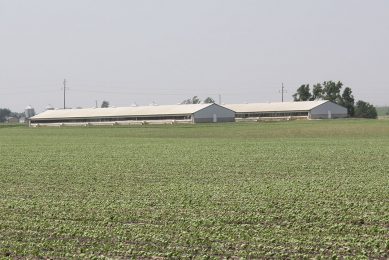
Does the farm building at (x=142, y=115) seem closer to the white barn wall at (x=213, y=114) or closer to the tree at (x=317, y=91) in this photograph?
the white barn wall at (x=213, y=114)

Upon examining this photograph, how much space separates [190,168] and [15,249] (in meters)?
19.6

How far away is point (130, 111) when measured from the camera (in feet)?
511

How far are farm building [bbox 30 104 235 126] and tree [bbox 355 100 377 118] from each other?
48.4 meters

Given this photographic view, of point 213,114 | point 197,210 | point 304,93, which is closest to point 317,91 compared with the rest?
point 304,93

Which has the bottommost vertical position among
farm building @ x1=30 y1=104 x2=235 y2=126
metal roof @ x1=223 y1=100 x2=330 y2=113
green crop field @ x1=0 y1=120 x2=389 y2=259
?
green crop field @ x1=0 y1=120 x2=389 y2=259

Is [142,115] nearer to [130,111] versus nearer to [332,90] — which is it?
[130,111]

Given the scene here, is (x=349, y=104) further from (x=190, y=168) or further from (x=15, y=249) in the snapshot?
(x=15, y=249)

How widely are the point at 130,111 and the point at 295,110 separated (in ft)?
139

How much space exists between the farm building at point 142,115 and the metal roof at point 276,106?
7.92 metres

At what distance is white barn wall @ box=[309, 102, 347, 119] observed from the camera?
5625 inches

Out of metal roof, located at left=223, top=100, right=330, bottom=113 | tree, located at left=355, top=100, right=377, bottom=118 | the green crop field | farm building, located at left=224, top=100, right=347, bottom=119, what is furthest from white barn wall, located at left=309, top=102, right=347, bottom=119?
the green crop field

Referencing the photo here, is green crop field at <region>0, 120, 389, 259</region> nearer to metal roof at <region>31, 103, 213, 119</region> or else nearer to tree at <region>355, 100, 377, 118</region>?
metal roof at <region>31, 103, 213, 119</region>

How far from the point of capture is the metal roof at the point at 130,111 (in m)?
145

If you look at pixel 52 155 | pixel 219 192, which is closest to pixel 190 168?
pixel 219 192
